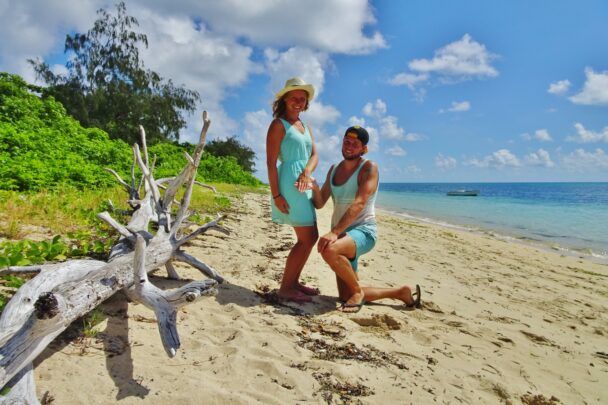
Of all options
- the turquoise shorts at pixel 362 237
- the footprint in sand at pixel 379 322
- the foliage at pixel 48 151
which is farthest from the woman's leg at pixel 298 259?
the foliage at pixel 48 151

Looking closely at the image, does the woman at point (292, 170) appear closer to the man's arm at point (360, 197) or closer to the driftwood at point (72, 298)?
the man's arm at point (360, 197)

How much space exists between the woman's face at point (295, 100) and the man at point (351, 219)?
60cm

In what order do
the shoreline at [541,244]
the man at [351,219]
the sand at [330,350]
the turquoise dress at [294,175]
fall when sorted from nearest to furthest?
1. the sand at [330,350]
2. the man at [351,219]
3. the turquoise dress at [294,175]
4. the shoreline at [541,244]

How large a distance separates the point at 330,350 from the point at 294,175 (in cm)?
178

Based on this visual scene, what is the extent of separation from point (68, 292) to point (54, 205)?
4173mm

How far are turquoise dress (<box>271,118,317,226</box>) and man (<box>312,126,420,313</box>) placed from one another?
0.24 meters

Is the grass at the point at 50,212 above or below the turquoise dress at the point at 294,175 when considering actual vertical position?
below

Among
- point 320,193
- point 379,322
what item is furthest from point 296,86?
point 379,322

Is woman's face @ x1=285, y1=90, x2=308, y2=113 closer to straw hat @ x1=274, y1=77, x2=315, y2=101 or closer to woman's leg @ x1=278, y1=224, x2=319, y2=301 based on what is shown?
straw hat @ x1=274, y1=77, x2=315, y2=101

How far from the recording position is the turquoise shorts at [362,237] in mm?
3818

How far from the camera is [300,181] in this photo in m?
3.74

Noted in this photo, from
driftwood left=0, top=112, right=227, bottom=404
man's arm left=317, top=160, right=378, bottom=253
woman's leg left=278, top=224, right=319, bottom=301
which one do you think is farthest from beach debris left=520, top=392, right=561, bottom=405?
driftwood left=0, top=112, right=227, bottom=404

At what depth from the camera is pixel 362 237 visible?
3.86 metres

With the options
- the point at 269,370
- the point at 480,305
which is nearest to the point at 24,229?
the point at 269,370
